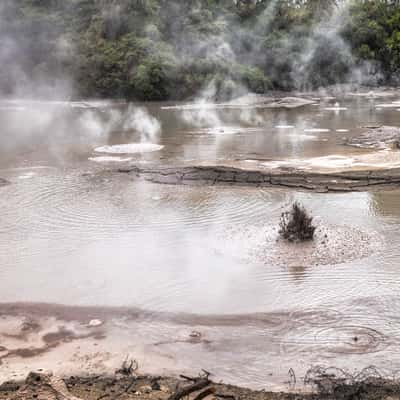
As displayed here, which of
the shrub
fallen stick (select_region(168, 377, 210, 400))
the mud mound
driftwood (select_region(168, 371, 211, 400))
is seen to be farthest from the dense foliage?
fallen stick (select_region(168, 377, 210, 400))

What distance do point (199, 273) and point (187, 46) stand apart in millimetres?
37235

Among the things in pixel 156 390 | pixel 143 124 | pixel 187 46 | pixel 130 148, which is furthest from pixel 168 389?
pixel 187 46

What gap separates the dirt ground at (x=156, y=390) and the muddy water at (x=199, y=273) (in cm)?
31

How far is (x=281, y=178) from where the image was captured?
12.5m

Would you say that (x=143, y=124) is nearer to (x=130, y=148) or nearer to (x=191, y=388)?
(x=130, y=148)

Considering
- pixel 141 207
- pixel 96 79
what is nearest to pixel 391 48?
pixel 96 79

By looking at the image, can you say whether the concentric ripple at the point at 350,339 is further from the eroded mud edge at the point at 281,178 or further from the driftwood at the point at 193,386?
the eroded mud edge at the point at 281,178

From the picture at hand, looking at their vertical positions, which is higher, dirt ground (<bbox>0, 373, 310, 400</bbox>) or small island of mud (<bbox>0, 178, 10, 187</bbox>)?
small island of mud (<bbox>0, 178, 10, 187</bbox>)

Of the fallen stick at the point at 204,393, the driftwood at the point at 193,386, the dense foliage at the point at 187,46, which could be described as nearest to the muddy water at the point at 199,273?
the driftwood at the point at 193,386

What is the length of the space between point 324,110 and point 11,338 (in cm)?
2602

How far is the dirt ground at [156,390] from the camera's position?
460cm

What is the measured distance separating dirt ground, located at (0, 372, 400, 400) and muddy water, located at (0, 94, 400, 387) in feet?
1.01

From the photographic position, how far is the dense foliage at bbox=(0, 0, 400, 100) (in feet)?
134

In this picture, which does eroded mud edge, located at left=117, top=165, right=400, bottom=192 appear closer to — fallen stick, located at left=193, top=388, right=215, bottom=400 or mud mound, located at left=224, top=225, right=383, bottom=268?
mud mound, located at left=224, top=225, right=383, bottom=268
